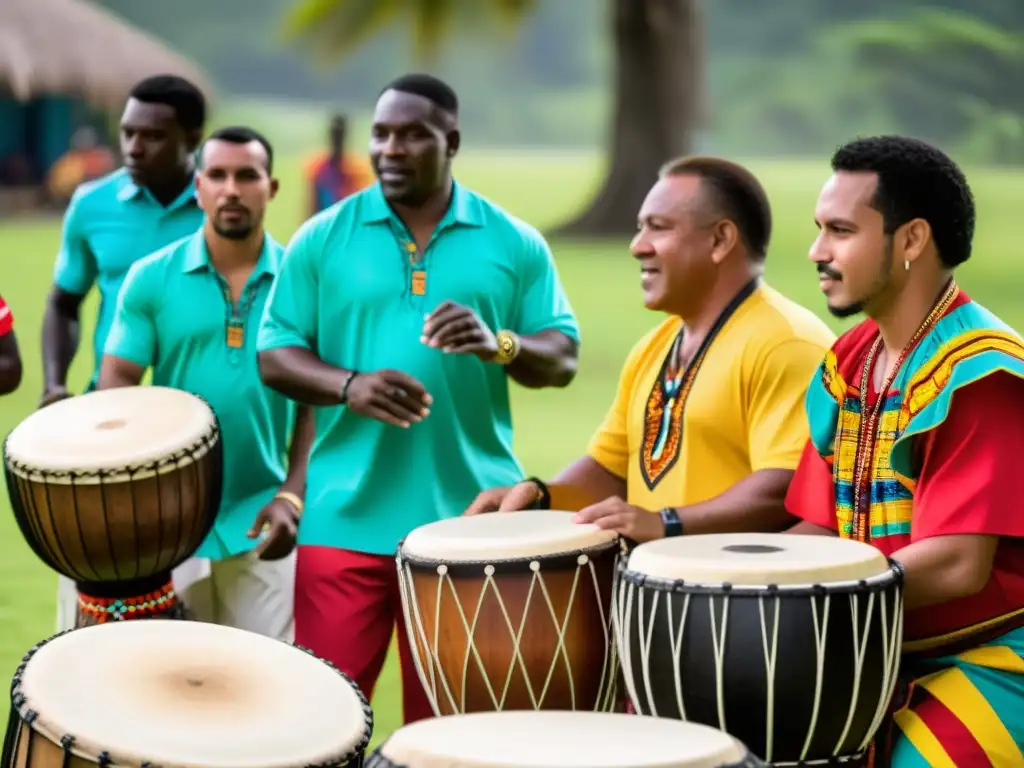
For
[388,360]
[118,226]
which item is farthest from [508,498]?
[118,226]

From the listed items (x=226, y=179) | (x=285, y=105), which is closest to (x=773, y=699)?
(x=226, y=179)

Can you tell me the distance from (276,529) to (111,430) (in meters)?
0.55

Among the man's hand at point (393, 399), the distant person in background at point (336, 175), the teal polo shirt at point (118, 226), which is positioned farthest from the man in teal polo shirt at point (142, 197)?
the distant person in background at point (336, 175)

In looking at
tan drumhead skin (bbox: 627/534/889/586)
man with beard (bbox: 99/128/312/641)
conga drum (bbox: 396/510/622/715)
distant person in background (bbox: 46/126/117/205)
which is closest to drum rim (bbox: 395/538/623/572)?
conga drum (bbox: 396/510/622/715)

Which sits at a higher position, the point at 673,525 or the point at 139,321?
the point at 139,321

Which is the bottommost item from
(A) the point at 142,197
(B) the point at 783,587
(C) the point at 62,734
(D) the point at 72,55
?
(C) the point at 62,734

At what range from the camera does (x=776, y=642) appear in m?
3.07

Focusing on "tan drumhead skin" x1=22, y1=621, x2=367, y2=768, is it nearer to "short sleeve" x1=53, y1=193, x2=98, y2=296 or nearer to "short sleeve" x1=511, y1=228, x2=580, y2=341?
"short sleeve" x1=511, y1=228, x2=580, y2=341

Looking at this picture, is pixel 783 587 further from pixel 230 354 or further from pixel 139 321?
pixel 139 321

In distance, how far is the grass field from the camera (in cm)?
693

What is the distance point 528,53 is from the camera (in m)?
53.8

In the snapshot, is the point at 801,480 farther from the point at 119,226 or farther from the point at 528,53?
the point at 528,53

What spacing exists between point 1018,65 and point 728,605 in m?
30.2

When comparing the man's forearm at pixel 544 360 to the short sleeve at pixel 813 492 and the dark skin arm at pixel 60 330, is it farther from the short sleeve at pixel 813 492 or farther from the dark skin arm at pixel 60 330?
the dark skin arm at pixel 60 330
